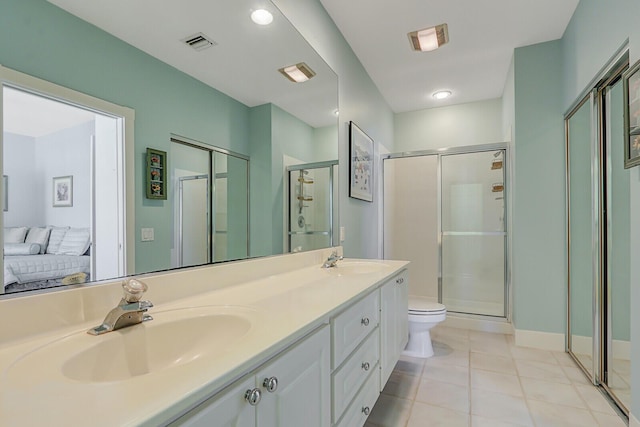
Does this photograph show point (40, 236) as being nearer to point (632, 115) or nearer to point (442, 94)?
point (632, 115)

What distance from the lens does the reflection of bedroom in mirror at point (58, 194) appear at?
0.75 m

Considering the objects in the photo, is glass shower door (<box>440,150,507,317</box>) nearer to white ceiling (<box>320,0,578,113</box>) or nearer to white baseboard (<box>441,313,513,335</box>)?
white baseboard (<box>441,313,513,335</box>)

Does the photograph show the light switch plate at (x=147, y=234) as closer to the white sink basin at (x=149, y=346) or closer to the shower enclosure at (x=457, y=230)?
the white sink basin at (x=149, y=346)

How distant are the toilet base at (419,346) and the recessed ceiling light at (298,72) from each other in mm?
2091

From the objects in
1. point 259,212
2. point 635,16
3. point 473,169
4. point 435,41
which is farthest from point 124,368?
point 473,169

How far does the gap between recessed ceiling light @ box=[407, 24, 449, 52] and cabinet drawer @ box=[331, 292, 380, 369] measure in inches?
84.7

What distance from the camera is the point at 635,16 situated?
4.83 feet

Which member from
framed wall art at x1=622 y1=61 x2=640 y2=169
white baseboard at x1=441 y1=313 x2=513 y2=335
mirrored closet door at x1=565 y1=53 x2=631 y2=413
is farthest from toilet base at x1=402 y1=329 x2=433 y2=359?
framed wall art at x1=622 y1=61 x2=640 y2=169

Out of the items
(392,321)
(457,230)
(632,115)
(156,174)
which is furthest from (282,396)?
(457,230)

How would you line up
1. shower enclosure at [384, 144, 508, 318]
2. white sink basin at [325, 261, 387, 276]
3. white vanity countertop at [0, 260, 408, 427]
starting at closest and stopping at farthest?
white vanity countertop at [0, 260, 408, 427] < white sink basin at [325, 261, 387, 276] < shower enclosure at [384, 144, 508, 318]

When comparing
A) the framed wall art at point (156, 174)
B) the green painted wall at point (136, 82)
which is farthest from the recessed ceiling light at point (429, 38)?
the framed wall art at point (156, 174)

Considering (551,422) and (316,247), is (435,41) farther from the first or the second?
(551,422)

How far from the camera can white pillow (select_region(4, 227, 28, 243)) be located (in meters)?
0.74

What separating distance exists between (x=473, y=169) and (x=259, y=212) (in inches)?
116
